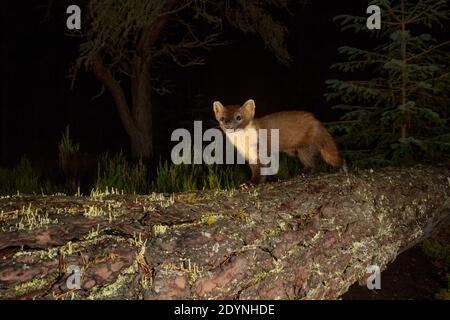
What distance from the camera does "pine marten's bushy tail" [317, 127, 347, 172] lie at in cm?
629

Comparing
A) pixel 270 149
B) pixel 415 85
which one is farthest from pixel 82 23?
pixel 415 85

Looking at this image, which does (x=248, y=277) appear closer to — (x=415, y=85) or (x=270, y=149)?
(x=270, y=149)

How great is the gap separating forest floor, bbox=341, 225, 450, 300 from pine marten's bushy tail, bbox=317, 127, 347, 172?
4.91 feet

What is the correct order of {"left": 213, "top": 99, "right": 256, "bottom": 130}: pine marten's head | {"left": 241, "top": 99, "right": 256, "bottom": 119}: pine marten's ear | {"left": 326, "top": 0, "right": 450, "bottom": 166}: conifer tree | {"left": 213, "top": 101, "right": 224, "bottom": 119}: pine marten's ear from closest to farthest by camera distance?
{"left": 213, "top": 99, "right": 256, "bottom": 130}: pine marten's head
{"left": 241, "top": 99, "right": 256, "bottom": 119}: pine marten's ear
{"left": 213, "top": 101, "right": 224, "bottom": 119}: pine marten's ear
{"left": 326, "top": 0, "right": 450, "bottom": 166}: conifer tree

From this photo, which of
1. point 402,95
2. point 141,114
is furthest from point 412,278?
point 141,114

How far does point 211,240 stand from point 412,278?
10.7 ft

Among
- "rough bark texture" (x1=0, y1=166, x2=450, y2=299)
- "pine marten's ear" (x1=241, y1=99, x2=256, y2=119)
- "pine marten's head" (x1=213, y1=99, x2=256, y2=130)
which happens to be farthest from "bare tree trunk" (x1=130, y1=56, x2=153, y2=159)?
"rough bark texture" (x1=0, y1=166, x2=450, y2=299)

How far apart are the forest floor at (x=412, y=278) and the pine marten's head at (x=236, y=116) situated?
2429 mm

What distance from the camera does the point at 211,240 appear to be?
10.4 feet

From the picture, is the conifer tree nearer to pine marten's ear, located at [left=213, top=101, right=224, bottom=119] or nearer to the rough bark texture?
pine marten's ear, located at [left=213, top=101, right=224, bottom=119]

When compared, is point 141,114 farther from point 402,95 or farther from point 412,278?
point 412,278

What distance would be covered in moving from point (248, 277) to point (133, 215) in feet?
3.21

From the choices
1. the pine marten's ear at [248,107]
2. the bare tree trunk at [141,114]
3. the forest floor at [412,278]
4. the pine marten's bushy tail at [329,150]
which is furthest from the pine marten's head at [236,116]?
the bare tree trunk at [141,114]

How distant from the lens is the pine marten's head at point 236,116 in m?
5.83
